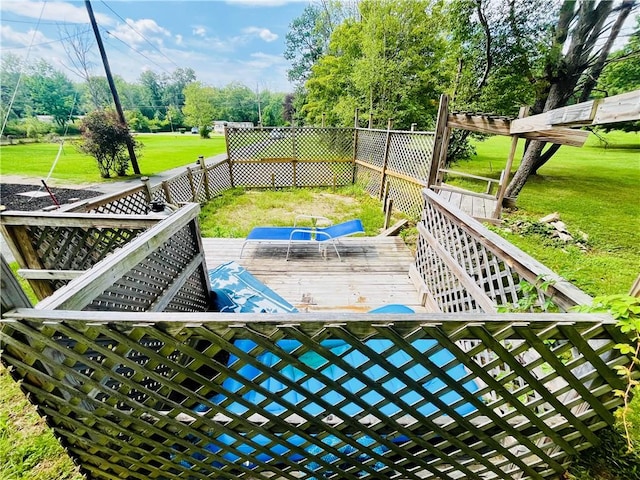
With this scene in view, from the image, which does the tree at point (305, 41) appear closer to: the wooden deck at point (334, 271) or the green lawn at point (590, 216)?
the green lawn at point (590, 216)

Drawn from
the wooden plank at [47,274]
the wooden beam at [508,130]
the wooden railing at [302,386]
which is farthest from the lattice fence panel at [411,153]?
the wooden plank at [47,274]

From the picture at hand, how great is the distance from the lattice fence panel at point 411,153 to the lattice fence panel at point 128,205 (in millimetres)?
5507

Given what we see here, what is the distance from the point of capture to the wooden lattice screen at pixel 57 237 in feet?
6.99

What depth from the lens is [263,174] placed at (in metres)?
9.70

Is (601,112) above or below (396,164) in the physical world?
above

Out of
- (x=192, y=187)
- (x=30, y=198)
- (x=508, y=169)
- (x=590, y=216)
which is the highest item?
(x=508, y=169)

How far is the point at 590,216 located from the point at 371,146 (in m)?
6.34

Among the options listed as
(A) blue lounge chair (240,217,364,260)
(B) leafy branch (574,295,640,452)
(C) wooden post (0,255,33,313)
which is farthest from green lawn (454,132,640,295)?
(C) wooden post (0,255,33,313)

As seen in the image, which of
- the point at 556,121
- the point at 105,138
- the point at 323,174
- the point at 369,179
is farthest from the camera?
the point at 323,174

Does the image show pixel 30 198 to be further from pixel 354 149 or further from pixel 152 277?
pixel 354 149

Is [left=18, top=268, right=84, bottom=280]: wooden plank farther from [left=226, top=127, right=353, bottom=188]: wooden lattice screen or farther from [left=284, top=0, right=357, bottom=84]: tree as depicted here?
[left=284, top=0, right=357, bottom=84]: tree

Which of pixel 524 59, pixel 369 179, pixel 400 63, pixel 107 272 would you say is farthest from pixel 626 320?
pixel 400 63

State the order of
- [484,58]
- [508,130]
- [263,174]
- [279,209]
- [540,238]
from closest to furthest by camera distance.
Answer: [508,130]
[540,238]
[279,209]
[484,58]
[263,174]

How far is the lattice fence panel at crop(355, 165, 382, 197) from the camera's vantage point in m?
8.55
